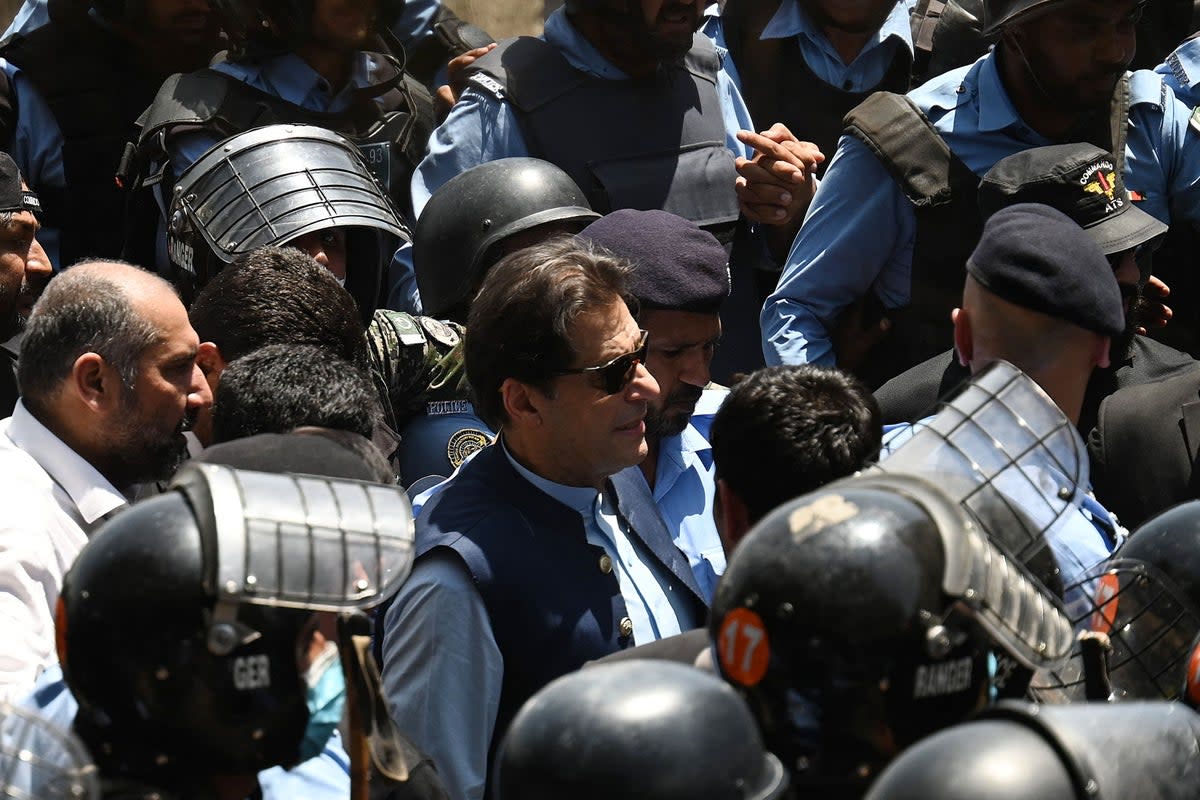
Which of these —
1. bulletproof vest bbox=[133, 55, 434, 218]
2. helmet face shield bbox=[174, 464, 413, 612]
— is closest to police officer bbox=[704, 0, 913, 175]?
bulletproof vest bbox=[133, 55, 434, 218]

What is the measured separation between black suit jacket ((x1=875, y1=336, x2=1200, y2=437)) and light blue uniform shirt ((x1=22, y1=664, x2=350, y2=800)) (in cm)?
156

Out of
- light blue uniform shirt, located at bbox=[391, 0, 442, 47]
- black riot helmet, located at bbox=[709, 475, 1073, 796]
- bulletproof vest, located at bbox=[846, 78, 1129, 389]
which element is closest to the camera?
black riot helmet, located at bbox=[709, 475, 1073, 796]

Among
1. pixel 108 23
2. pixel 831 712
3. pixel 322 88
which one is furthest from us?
pixel 108 23

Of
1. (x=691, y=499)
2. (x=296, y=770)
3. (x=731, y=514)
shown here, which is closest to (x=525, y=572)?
(x=731, y=514)

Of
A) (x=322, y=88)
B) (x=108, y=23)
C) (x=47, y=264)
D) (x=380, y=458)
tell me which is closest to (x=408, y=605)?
(x=380, y=458)

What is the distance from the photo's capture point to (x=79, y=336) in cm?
344

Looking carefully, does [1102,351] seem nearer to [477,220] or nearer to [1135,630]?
[1135,630]

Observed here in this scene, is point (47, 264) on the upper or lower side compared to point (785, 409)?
lower

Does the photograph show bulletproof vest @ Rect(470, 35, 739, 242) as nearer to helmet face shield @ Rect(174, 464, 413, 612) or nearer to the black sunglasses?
the black sunglasses

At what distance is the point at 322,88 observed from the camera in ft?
16.8

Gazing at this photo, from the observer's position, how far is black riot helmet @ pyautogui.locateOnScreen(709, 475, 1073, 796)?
2.03 m

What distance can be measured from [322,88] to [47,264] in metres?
0.94

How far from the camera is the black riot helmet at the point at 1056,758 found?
170 cm

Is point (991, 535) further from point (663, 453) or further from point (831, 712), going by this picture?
point (663, 453)
